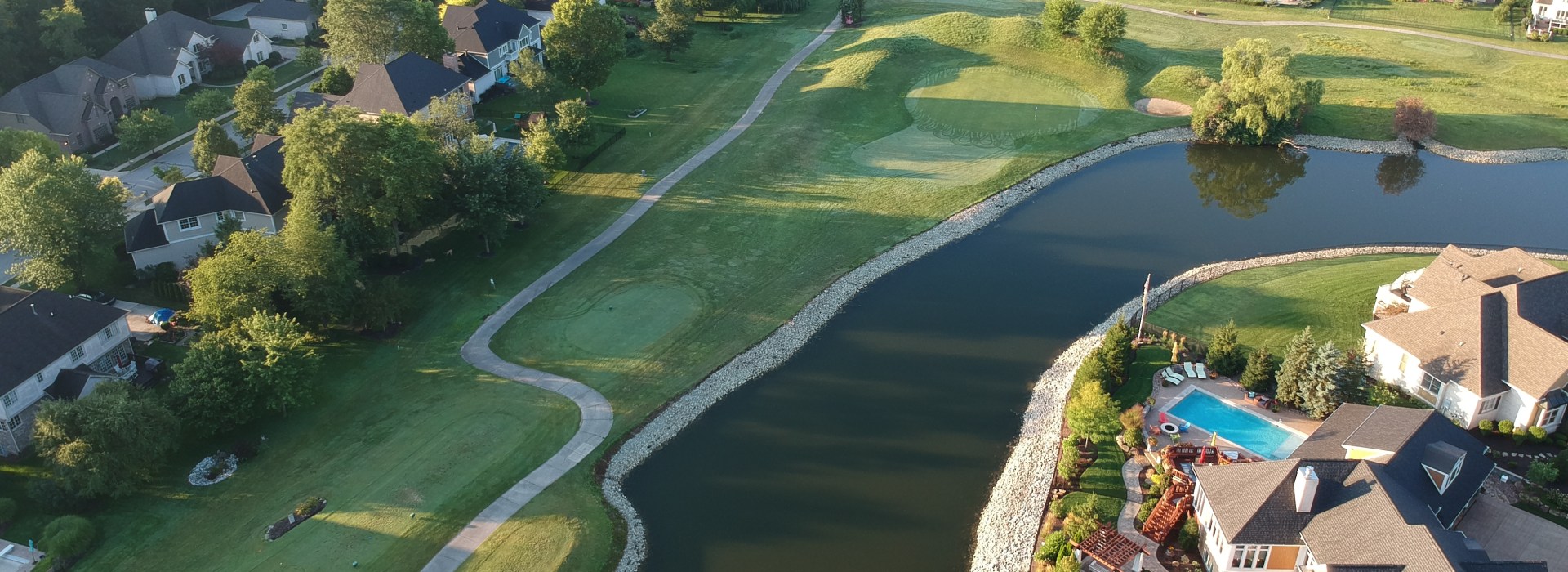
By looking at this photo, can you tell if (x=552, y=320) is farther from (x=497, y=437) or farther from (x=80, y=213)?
(x=80, y=213)

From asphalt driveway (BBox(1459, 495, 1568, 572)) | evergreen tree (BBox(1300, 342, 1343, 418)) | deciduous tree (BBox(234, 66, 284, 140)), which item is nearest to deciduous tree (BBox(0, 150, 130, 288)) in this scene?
deciduous tree (BBox(234, 66, 284, 140))

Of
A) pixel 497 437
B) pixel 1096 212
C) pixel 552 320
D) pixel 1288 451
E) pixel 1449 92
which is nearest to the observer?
pixel 1288 451

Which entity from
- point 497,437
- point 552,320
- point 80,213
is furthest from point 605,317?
point 80,213

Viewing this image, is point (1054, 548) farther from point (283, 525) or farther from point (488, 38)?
point (488, 38)

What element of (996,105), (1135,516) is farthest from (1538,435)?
(996,105)

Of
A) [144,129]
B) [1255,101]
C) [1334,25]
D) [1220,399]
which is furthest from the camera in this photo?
[1334,25]

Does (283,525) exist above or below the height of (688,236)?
below
